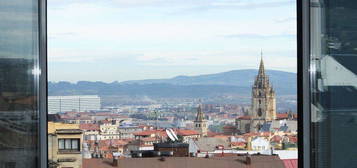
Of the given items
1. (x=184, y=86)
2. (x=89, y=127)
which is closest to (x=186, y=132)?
(x=184, y=86)

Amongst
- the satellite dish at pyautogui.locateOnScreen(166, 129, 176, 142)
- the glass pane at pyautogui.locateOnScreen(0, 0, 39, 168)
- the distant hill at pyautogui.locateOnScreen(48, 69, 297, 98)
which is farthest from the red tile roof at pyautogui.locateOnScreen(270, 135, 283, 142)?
the glass pane at pyautogui.locateOnScreen(0, 0, 39, 168)

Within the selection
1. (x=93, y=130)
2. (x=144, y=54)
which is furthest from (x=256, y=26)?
(x=93, y=130)

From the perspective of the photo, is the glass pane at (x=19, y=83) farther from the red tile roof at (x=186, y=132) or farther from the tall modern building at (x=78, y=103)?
the red tile roof at (x=186, y=132)

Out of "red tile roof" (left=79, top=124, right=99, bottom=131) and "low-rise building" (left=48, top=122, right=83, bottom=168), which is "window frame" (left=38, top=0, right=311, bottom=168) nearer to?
"low-rise building" (left=48, top=122, right=83, bottom=168)

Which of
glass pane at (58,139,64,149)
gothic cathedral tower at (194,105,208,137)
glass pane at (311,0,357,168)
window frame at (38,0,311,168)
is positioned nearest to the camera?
glass pane at (311,0,357,168)

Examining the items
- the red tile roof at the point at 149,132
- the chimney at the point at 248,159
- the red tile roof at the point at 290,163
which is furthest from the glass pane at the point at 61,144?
the red tile roof at the point at 290,163

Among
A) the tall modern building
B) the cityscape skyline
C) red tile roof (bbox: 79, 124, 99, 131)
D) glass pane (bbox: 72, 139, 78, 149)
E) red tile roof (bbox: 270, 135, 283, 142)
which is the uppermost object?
the cityscape skyline

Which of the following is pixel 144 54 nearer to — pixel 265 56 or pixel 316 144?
pixel 265 56
